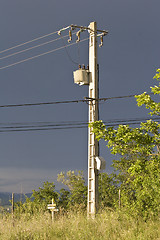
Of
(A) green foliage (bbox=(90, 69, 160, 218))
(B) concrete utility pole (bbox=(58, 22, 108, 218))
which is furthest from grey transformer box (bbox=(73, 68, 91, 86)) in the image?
(A) green foliage (bbox=(90, 69, 160, 218))

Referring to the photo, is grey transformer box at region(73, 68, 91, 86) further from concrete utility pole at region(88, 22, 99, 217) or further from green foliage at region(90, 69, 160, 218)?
green foliage at region(90, 69, 160, 218)

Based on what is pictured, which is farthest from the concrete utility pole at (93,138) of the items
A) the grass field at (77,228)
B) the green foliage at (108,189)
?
the green foliage at (108,189)

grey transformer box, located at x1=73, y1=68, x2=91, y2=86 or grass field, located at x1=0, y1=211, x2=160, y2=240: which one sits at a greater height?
grey transformer box, located at x1=73, y1=68, x2=91, y2=86

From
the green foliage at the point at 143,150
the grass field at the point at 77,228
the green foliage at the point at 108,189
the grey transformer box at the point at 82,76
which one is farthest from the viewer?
the green foliage at the point at 108,189

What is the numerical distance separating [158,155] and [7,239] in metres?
6.28

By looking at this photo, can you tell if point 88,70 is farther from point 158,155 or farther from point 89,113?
point 158,155

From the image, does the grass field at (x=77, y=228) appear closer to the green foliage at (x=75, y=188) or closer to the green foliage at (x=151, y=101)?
the green foliage at (x=151, y=101)

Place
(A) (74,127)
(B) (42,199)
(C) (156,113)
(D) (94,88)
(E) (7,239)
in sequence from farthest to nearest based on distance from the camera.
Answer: (B) (42,199)
(A) (74,127)
(D) (94,88)
(C) (156,113)
(E) (7,239)

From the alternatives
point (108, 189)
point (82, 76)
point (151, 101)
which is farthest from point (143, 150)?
point (108, 189)

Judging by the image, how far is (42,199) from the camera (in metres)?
41.3

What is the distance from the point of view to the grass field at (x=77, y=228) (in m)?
11.7

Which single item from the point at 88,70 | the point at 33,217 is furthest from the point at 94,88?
the point at 33,217

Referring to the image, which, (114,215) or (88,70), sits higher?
(88,70)

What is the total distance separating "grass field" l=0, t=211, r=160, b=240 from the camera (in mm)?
11695
